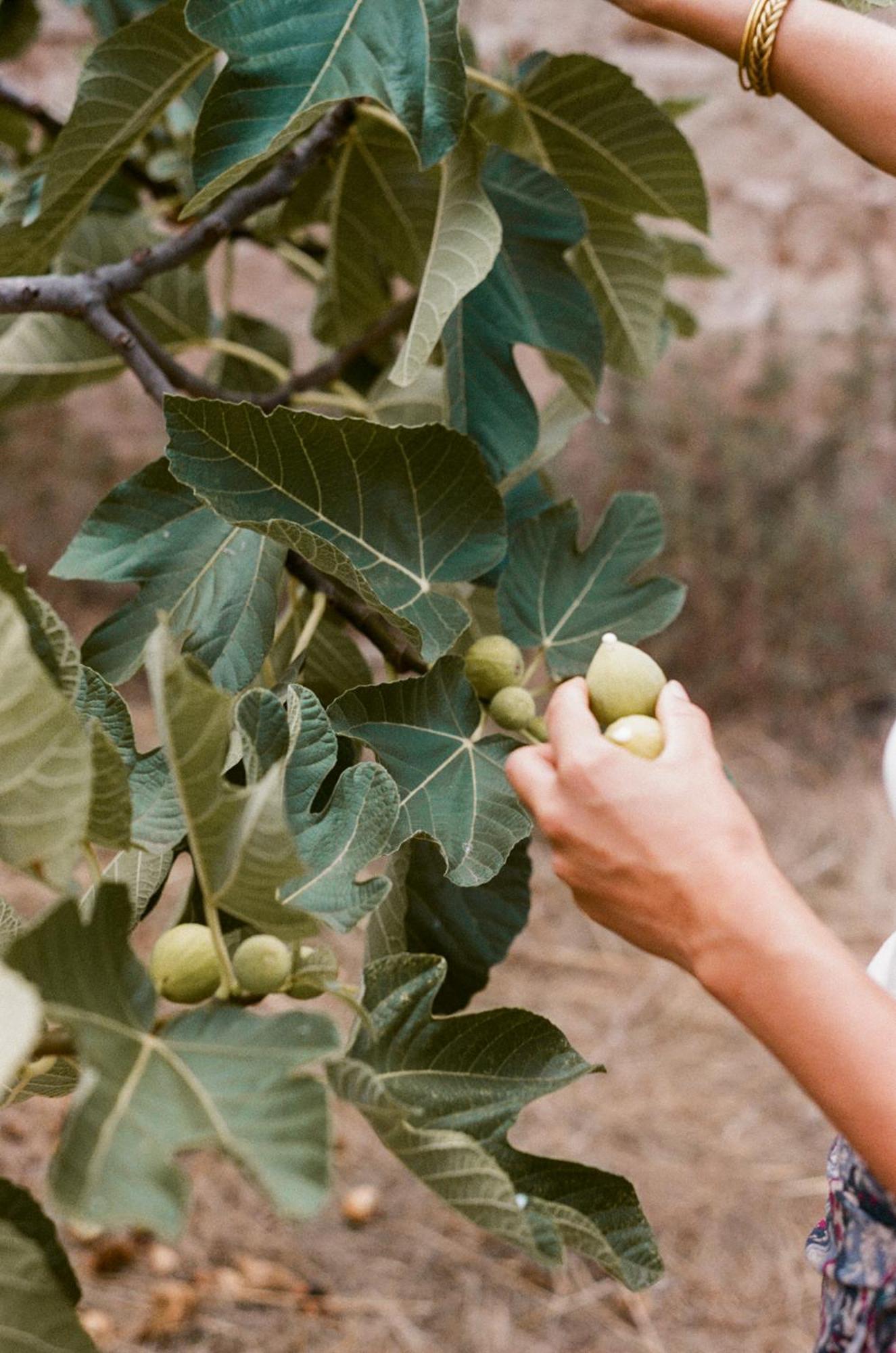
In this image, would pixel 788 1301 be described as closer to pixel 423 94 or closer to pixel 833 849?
pixel 833 849

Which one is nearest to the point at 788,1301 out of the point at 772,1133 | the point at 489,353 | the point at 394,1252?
the point at 772,1133

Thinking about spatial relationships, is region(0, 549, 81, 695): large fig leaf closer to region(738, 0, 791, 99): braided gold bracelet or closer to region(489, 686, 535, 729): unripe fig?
region(489, 686, 535, 729): unripe fig

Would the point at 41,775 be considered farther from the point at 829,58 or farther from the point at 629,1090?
the point at 629,1090

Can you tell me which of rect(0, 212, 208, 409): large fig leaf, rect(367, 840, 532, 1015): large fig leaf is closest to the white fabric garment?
rect(367, 840, 532, 1015): large fig leaf

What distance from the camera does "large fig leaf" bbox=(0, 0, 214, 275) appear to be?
1.88 ft

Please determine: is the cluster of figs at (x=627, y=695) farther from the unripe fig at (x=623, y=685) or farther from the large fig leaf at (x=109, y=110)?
the large fig leaf at (x=109, y=110)

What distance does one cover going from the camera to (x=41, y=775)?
357 mm

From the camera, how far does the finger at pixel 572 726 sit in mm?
396

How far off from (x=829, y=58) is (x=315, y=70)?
232 millimetres

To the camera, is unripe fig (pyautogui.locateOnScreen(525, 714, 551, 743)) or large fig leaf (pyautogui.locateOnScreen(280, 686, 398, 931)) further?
unripe fig (pyautogui.locateOnScreen(525, 714, 551, 743))

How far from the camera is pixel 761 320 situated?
239 cm

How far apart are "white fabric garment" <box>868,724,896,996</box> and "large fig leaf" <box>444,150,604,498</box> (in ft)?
0.77

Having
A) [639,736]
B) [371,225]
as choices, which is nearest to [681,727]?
[639,736]

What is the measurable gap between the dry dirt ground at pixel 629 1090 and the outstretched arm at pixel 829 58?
3.74 feet
